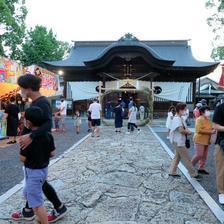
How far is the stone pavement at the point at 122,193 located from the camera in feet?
14.8

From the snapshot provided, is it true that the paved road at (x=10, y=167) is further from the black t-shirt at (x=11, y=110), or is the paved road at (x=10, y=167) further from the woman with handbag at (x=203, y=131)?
the woman with handbag at (x=203, y=131)

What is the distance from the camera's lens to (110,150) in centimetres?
991

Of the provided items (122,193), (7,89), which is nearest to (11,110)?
(7,89)

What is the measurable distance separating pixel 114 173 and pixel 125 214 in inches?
85.4

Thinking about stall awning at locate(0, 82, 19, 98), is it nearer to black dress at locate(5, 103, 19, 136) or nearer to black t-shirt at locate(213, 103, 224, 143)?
black dress at locate(5, 103, 19, 136)

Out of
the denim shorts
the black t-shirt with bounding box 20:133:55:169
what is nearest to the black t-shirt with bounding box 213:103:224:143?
the black t-shirt with bounding box 20:133:55:169

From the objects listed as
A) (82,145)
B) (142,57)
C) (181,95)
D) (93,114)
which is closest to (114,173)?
(82,145)

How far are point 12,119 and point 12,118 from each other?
0.03m

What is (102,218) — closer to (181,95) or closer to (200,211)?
(200,211)

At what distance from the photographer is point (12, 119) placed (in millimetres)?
11930

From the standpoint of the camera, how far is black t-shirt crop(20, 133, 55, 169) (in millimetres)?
3617

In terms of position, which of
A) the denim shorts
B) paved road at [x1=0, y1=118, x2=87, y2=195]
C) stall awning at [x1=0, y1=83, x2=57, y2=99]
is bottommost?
paved road at [x1=0, y1=118, x2=87, y2=195]

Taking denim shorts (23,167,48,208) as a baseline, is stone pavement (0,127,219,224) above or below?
below

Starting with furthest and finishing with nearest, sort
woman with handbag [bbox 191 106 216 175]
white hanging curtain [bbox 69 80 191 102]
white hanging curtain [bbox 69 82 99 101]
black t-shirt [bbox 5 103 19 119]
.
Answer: white hanging curtain [bbox 69 82 99 101]
white hanging curtain [bbox 69 80 191 102]
black t-shirt [bbox 5 103 19 119]
woman with handbag [bbox 191 106 216 175]
